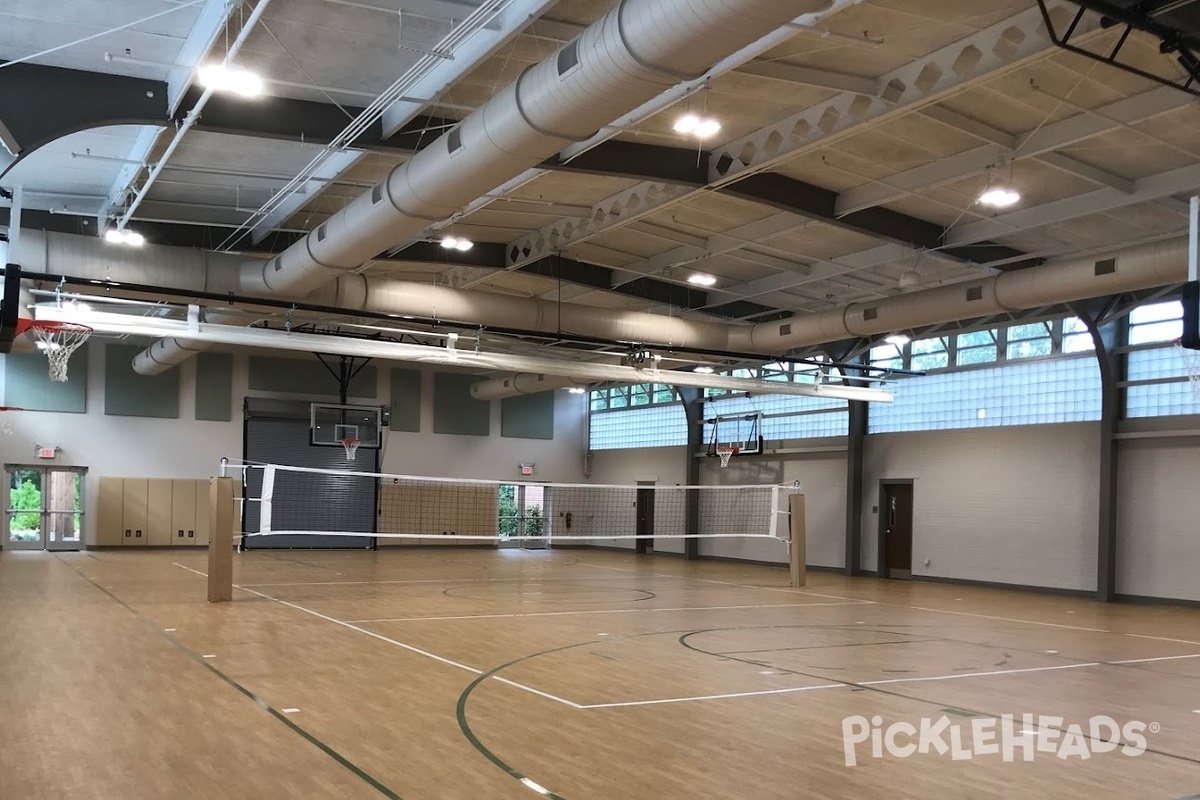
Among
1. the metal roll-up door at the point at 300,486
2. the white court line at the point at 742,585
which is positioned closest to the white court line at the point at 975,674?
the white court line at the point at 742,585

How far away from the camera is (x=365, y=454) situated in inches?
1178

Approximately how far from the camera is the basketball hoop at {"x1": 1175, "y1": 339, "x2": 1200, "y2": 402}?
39.0 ft

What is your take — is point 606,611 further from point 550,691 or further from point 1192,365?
point 1192,365

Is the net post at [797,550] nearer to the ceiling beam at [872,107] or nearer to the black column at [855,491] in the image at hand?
the black column at [855,491]

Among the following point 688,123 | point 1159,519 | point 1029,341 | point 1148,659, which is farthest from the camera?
point 1029,341

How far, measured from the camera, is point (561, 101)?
801cm

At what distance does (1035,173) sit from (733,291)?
25.3 feet

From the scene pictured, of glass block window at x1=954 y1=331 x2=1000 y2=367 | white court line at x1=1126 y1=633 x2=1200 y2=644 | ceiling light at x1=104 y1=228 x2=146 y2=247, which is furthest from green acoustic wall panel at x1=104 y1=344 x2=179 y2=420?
white court line at x1=1126 y1=633 x2=1200 y2=644

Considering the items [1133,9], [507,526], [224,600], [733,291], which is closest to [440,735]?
[1133,9]

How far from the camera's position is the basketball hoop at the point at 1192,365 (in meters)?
11.9

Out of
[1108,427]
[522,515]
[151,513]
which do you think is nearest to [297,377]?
[151,513]

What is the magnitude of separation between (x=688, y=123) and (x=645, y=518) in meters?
22.4

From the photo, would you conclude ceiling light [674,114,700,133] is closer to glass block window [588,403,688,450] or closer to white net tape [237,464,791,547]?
white net tape [237,464,791,547]

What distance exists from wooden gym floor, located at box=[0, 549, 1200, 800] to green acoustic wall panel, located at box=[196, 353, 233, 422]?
12025 mm
